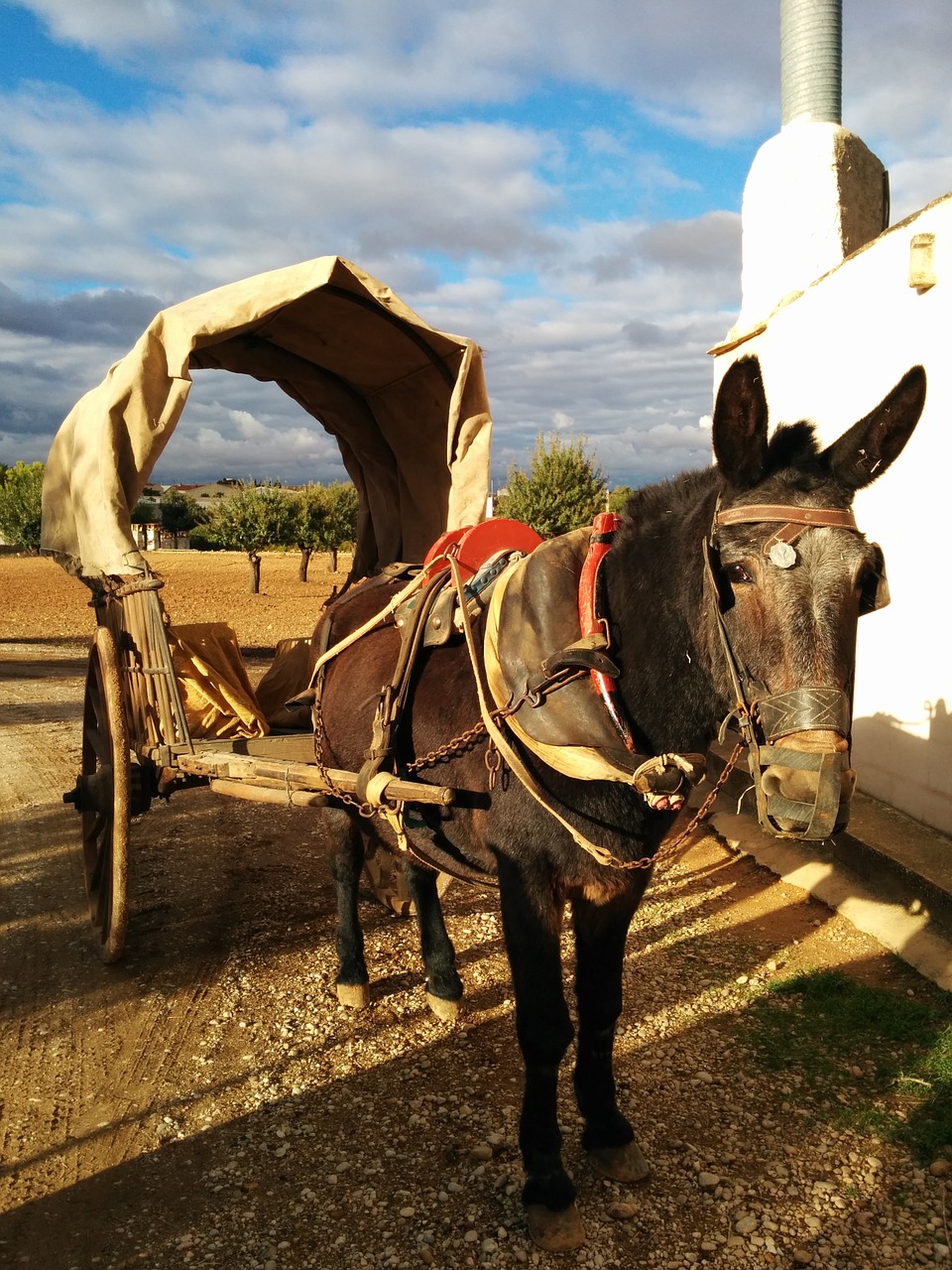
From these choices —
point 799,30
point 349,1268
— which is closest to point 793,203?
point 799,30

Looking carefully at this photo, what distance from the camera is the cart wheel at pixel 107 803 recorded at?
4.01 meters

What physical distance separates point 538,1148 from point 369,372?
3770 millimetres

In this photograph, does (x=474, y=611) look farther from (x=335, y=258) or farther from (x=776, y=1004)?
(x=776, y=1004)

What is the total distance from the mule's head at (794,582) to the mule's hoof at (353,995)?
8.41ft

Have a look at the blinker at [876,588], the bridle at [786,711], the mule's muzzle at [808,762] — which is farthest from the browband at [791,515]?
the mule's muzzle at [808,762]

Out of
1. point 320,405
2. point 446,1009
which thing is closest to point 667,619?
point 446,1009

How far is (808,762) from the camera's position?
6.36ft

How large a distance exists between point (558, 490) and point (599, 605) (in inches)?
762

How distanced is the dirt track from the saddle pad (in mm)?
1496

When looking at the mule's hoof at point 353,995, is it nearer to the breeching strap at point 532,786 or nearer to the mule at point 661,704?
the mule at point 661,704

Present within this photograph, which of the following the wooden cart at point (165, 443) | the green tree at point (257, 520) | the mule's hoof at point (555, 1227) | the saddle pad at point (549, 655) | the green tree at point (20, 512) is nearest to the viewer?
the saddle pad at point (549, 655)

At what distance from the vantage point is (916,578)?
5203mm

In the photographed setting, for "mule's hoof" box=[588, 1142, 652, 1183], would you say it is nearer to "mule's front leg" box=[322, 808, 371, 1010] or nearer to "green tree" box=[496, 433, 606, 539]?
"mule's front leg" box=[322, 808, 371, 1010]

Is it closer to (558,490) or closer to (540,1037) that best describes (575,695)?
(540,1037)
